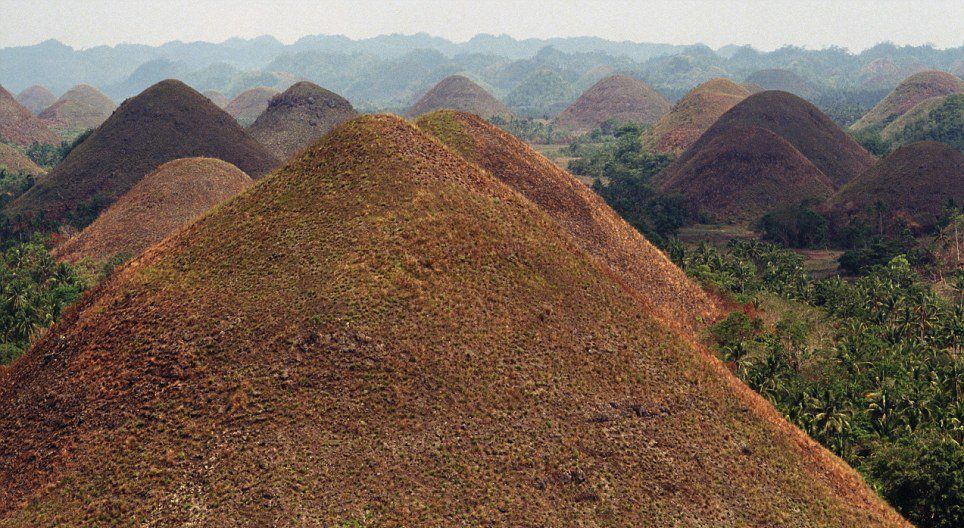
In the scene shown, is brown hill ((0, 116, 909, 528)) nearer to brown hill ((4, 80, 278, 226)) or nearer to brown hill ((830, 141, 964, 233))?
brown hill ((830, 141, 964, 233))

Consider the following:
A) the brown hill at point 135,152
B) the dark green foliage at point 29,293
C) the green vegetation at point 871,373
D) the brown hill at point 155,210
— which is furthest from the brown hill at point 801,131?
the dark green foliage at point 29,293

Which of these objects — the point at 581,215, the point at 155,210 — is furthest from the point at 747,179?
the point at 155,210

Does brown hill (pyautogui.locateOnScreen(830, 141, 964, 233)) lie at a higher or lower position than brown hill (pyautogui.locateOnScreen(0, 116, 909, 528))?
lower

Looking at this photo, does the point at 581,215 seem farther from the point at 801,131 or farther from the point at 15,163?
the point at 15,163

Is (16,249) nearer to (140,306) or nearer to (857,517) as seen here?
(140,306)

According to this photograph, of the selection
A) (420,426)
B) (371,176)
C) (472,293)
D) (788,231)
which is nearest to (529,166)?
(371,176)


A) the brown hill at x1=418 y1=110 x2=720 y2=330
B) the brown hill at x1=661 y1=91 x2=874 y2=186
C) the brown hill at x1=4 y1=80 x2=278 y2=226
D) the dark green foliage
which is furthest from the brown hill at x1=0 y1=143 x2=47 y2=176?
the brown hill at x1=661 y1=91 x2=874 y2=186
